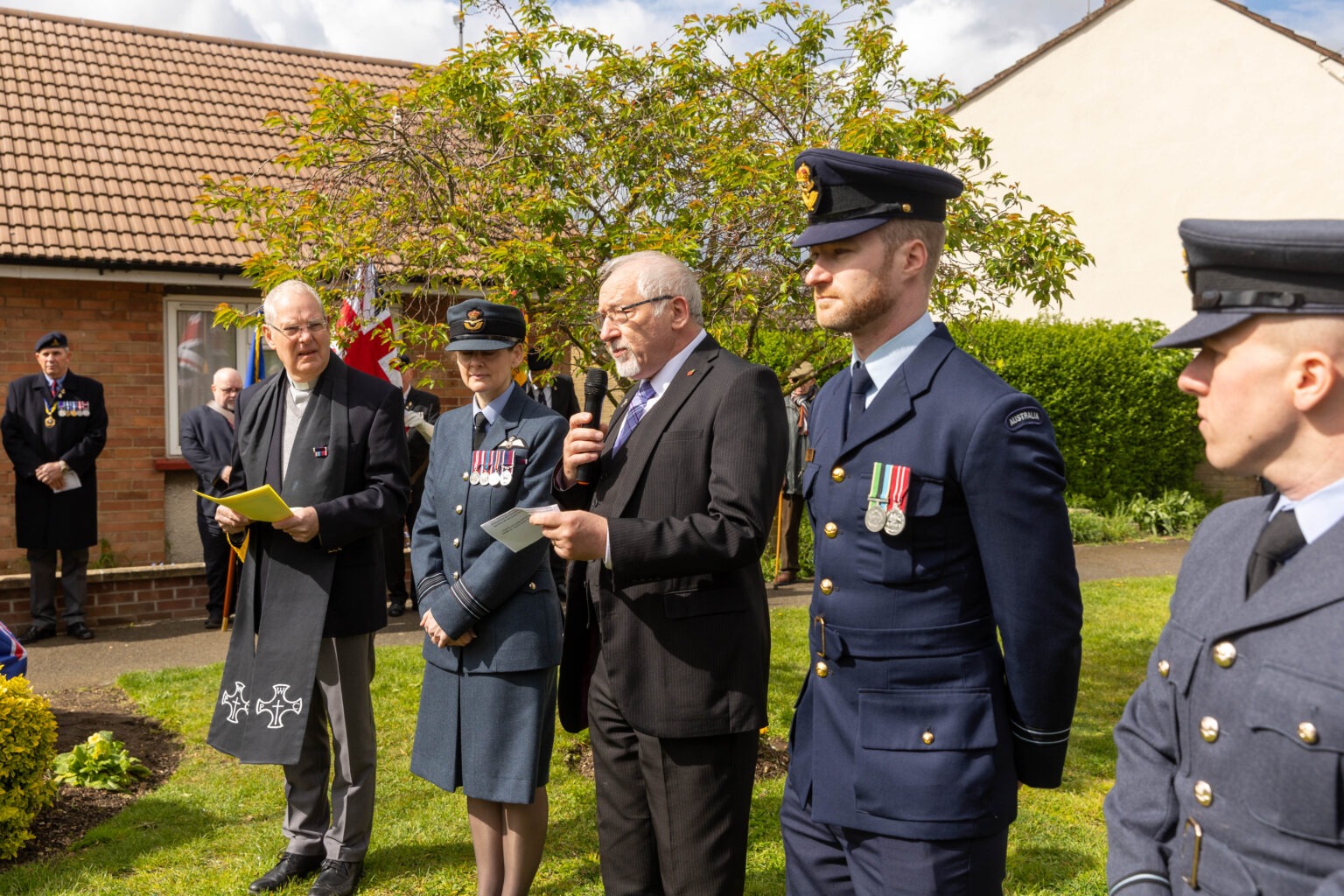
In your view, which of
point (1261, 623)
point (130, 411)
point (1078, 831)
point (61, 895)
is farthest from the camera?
point (130, 411)

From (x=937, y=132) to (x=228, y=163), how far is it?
414 inches

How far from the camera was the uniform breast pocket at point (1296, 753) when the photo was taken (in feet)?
5.35

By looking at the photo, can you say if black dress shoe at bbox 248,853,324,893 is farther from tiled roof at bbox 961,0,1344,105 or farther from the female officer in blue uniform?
tiled roof at bbox 961,0,1344,105

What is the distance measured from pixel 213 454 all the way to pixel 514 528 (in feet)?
23.6

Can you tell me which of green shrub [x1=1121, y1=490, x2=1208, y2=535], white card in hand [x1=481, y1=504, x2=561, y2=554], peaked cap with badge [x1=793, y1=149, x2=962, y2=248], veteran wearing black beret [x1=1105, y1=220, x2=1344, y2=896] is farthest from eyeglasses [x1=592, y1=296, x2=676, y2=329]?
green shrub [x1=1121, y1=490, x2=1208, y2=535]

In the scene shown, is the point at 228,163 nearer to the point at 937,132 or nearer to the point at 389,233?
the point at 389,233

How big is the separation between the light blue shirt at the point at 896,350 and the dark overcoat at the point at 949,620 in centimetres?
4

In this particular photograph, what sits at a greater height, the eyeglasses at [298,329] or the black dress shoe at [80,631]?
the eyeglasses at [298,329]

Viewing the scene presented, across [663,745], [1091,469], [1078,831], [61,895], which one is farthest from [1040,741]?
[1091,469]

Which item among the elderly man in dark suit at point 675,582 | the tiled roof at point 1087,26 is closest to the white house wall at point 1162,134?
the tiled roof at point 1087,26

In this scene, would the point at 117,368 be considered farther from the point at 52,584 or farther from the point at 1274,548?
the point at 1274,548

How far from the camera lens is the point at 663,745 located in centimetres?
325

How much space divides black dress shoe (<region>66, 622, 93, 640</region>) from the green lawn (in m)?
2.57

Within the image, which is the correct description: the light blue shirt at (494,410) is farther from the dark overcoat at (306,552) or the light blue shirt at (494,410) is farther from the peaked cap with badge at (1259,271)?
the peaked cap with badge at (1259,271)
